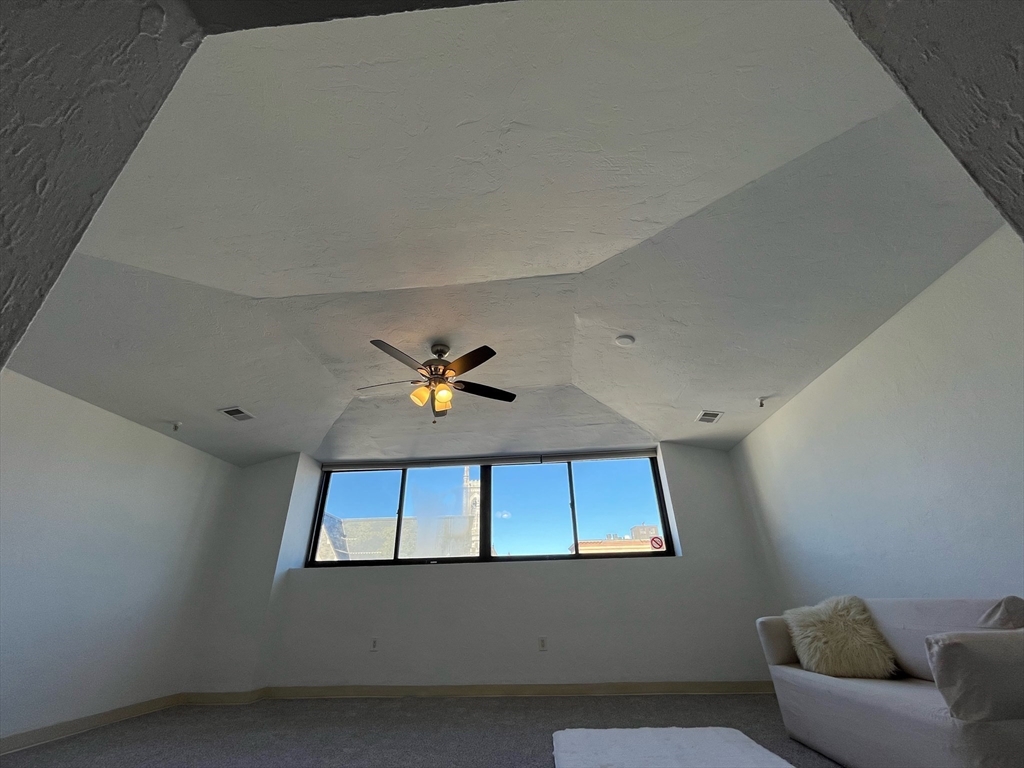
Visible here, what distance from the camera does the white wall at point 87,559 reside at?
288cm

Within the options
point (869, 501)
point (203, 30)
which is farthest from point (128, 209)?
point (869, 501)

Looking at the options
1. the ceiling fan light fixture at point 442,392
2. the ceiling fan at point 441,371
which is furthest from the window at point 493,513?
the ceiling fan light fixture at point 442,392

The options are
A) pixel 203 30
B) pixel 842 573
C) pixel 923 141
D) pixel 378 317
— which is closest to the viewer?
pixel 203 30

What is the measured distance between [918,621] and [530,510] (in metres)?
3.21

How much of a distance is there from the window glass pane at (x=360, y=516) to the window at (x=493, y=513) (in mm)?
11

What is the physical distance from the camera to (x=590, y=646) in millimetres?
3998

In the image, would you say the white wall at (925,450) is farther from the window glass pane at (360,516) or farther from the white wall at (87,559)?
the white wall at (87,559)

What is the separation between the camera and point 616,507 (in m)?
4.77

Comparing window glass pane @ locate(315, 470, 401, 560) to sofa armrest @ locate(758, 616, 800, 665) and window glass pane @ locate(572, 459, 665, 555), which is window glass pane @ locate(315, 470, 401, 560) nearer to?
window glass pane @ locate(572, 459, 665, 555)

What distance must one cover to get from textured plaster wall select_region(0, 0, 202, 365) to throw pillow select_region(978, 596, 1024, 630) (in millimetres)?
3053

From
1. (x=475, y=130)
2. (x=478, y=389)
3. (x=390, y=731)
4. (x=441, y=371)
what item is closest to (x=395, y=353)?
(x=441, y=371)

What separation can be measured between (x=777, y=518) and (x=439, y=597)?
10.5ft

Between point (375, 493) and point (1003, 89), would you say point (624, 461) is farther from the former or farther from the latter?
point (1003, 89)

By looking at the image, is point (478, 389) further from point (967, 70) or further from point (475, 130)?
point (967, 70)
